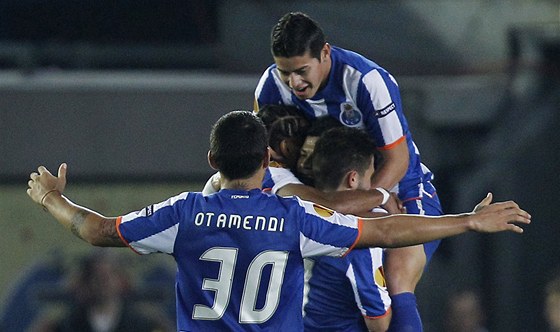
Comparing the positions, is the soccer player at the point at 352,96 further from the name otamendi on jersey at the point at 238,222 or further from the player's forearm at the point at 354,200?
the name otamendi on jersey at the point at 238,222

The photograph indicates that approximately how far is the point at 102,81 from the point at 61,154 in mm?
772

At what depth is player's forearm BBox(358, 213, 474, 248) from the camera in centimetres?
500

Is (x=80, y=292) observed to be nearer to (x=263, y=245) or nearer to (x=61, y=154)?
(x=61, y=154)

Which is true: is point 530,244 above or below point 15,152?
below

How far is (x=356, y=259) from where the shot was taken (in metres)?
5.75

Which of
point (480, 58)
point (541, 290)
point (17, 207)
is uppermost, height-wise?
point (480, 58)

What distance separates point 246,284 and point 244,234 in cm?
19

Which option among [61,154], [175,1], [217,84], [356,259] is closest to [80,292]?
[61,154]

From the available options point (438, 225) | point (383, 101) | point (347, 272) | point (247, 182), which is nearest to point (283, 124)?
point (383, 101)

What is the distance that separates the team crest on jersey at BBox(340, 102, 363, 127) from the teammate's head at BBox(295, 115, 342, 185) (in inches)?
1.4

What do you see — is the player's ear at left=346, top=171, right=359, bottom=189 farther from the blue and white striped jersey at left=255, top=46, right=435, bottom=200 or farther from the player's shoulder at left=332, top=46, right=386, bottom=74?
the player's shoulder at left=332, top=46, right=386, bottom=74

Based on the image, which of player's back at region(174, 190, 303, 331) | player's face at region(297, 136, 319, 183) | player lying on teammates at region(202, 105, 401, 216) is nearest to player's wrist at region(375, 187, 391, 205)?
player lying on teammates at region(202, 105, 401, 216)

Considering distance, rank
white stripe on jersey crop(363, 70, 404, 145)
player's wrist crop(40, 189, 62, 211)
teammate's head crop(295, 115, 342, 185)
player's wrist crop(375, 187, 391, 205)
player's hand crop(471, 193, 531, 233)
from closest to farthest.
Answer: player's hand crop(471, 193, 531, 233) → player's wrist crop(40, 189, 62, 211) → player's wrist crop(375, 187, 391, 205) → white stripe on jersey crop(363, 70, 404, 145) → teammate's head crop(295, 115, 342, 185)

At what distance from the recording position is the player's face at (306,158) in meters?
6.00
